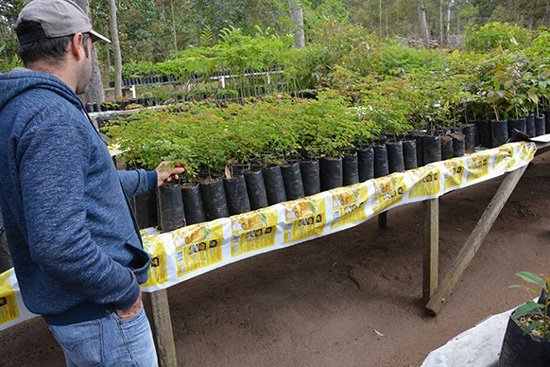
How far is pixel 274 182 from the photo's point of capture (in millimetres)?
2500

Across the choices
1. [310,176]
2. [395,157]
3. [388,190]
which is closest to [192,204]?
[310,176]

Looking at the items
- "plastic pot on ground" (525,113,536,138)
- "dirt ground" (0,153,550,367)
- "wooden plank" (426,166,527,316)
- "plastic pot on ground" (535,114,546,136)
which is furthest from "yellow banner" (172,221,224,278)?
"plastic pot on ground" (535,114,546,136)

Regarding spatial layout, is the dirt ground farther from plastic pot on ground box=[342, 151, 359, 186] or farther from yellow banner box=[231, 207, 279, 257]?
plastic pot on ground box=[342, 151, 359, 186]

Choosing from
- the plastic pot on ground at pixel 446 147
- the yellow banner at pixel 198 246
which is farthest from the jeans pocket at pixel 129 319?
the plastic pot on ground at pixel 446 147

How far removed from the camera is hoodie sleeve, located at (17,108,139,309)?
1.08 metres

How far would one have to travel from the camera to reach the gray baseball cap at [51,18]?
1.21 m

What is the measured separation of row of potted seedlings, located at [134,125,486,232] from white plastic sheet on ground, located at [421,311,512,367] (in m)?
1.13

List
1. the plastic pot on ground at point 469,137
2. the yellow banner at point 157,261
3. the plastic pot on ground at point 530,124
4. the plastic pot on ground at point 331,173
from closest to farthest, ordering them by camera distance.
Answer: the yellow banner at point 157,261
the plastic pot on ground at point 331,173
the plastic pot on ground at point 469,137
the plastic pot on ground at point 530,124

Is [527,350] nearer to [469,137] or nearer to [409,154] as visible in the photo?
[409,154]

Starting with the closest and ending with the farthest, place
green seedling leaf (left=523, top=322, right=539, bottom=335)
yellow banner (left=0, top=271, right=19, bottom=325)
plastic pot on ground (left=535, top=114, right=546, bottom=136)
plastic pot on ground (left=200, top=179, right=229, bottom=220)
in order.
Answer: green seedling leaf (left=523, top=322, right=539, bottom=335) < yellow banner (left=0, top=271, right=19, bottom=325) < plastic pot on ground (left=200, top=179, right=229, bottom=220) < plastic pot on ground (left=535, top=114, right=546, bottom=136)

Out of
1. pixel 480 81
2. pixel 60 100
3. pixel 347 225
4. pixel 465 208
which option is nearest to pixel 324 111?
pixel 347 225

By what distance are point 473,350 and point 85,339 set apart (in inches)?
Result: 66.4

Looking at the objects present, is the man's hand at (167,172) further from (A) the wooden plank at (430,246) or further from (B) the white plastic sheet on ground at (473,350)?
(A) the wooden plank at (430,246)

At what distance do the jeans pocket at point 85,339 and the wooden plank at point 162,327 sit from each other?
0.81 meters
